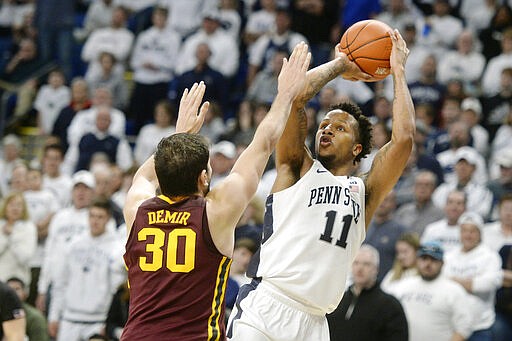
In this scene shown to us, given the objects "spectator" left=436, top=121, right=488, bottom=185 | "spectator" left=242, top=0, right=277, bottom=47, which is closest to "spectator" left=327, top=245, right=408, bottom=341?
"spectator" left=436, top=121, right=488, bottom=185

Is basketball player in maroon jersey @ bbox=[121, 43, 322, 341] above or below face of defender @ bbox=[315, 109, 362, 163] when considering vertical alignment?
below

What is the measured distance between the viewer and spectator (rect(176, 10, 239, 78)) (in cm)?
1605

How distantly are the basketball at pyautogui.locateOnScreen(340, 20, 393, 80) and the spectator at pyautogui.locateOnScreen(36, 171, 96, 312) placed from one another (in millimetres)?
5938

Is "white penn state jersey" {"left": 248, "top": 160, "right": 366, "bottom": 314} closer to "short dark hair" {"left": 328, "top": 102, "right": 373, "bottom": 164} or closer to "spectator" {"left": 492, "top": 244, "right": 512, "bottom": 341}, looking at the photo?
"short dark hair" {"left": 328, "top": 102, "right": 373, "bottom": 164}

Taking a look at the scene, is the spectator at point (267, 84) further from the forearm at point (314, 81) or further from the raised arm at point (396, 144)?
the forearm at point (314, 81)

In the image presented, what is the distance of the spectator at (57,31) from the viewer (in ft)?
57.2

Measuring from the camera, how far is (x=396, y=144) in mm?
6301

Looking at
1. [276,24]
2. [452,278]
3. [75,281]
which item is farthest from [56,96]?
[452,278]

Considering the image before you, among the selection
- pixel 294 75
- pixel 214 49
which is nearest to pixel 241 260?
pixel 294 75

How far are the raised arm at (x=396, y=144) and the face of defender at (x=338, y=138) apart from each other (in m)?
0.20

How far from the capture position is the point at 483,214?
39.7ft

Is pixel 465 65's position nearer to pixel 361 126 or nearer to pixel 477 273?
pixel 477 273

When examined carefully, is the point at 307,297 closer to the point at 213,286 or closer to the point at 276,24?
the point at 213,286

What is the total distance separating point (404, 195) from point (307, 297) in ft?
22.2
